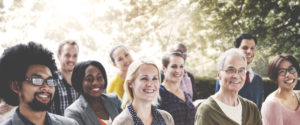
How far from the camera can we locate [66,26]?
429 inches

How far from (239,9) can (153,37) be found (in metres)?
3.42

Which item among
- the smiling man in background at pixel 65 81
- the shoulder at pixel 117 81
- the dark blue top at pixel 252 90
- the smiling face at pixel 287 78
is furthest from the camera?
the shoulder at pixel 117 81

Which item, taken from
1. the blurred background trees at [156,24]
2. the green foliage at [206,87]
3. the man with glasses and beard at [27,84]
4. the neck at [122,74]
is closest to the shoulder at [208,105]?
the man with glasses and beard at [27,84]

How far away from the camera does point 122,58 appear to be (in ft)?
13.5

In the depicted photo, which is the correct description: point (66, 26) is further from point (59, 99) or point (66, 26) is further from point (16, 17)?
point (59, 99)

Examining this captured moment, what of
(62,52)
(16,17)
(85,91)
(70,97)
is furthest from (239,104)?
(16,17)

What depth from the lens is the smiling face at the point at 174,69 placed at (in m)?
3.32

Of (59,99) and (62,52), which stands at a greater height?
(62,52)

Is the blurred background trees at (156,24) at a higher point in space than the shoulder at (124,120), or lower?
higher

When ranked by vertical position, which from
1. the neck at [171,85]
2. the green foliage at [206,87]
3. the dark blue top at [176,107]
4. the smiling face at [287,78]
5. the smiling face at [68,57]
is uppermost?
the smiling face at [68,57]

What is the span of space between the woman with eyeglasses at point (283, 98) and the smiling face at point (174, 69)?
3.16 feet

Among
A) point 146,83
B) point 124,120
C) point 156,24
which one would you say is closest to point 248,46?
point 146,83

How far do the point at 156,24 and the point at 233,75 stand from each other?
9.19 m

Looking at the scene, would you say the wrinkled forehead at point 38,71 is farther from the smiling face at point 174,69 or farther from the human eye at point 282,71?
the human eye at point 282,71
